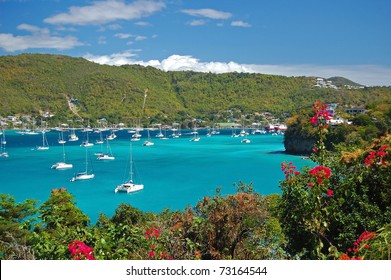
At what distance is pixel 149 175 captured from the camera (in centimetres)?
2730

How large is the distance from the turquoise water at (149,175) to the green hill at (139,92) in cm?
2292

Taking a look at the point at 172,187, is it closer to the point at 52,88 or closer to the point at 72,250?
the point at 72,250

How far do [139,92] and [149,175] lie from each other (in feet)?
159

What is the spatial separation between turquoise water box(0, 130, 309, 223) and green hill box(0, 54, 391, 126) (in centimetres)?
2292

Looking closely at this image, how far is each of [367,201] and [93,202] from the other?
1763 cm

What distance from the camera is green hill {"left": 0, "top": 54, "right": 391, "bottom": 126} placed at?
6309 centimetres

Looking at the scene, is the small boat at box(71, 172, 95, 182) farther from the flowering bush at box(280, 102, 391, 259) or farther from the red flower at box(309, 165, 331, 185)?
the red flower at box(309, 165, 331, 185)

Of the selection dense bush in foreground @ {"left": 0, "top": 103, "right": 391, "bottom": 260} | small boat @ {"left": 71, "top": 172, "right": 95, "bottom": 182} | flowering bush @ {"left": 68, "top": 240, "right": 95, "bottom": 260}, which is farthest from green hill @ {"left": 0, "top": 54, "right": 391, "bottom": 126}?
flowering bush @ {"left": 68, "top": 240, "right": 95, "bottom": 260}

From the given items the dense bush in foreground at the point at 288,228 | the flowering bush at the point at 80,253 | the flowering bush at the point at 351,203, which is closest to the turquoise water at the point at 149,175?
the dense bush in foreground at the point at 288,228

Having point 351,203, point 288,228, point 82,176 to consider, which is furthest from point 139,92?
point 351,203

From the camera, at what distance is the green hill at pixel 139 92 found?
207 ft

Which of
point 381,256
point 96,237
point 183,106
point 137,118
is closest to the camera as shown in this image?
point 381,256
